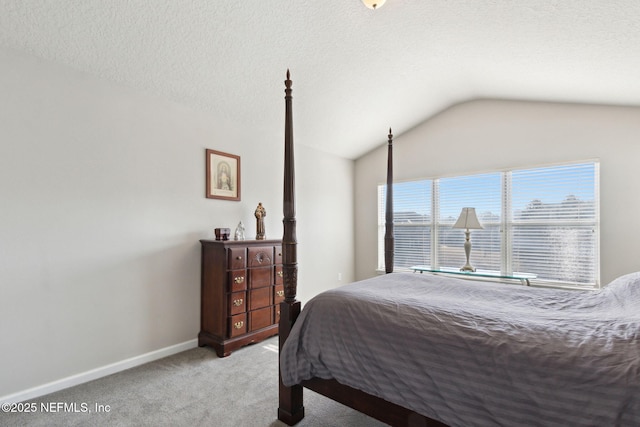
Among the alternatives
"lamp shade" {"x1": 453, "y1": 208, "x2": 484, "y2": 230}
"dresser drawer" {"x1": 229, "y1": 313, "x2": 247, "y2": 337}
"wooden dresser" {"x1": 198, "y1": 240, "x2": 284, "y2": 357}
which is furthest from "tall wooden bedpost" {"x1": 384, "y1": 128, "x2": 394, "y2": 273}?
"dresser drawer" {"x1": 229, "y1": 313, "x2": 247, "y2": 337}

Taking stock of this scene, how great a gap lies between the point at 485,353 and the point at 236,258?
2263 millimetres

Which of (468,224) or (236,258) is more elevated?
(468,224)

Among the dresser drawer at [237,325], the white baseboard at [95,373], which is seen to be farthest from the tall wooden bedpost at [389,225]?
the white baseboard at [95,373]

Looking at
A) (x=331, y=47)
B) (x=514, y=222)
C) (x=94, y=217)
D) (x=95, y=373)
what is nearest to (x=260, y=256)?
(x=94, y=217)

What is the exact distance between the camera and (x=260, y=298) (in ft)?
10.5

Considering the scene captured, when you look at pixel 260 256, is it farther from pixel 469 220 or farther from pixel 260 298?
pixel 469 220

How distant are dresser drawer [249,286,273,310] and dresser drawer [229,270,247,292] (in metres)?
0.14

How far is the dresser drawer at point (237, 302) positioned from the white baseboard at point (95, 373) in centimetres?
57

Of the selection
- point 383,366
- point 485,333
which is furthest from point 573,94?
point 383,366

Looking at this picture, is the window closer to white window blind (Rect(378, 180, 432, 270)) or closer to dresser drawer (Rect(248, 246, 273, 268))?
white window blind (Rect(378, 180, 432, 270))

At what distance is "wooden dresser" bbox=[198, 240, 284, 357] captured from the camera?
113 inches

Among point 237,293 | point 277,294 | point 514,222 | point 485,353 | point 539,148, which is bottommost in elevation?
point 277,294

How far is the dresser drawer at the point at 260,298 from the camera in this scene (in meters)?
3.11

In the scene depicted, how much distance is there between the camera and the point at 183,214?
3014mm
